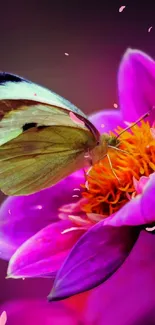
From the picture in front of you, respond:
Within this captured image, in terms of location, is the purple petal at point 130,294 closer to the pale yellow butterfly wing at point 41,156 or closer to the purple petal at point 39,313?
the purple petal at point 39,313

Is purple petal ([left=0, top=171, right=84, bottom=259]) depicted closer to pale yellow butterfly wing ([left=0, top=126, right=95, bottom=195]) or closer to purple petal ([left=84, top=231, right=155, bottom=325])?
pale yellow butterfly wing ([left=0, top=126, right=95, bottom=195])

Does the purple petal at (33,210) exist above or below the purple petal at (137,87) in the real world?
below

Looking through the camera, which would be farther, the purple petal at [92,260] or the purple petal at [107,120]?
the purple petal at [107,120]

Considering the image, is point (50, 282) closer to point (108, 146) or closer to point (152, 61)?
point (108, 146)

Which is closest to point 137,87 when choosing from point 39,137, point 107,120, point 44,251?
point 107,120

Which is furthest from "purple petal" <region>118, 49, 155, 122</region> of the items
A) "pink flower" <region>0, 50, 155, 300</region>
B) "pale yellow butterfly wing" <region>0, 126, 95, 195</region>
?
"pale yellow butterfly wing" <region>0, 126, 95, 195</region>

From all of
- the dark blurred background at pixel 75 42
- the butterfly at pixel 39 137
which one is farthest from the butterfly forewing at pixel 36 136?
the dark blurred background at pixel 75 42

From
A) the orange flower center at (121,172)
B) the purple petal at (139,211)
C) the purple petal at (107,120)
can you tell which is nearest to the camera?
the purple petal at (139,211)

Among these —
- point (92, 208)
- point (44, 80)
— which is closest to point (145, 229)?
point (92, 208)
